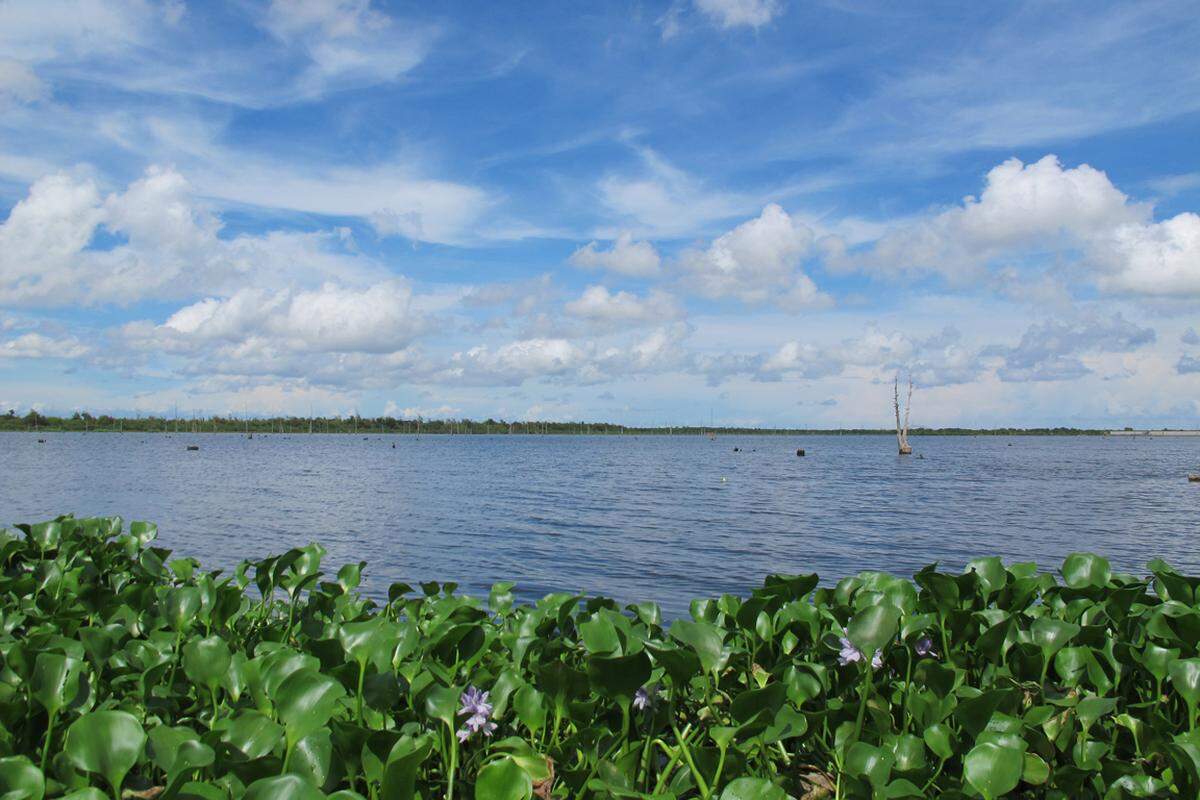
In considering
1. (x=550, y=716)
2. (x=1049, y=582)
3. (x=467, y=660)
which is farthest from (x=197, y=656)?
(x=1049, y=582)

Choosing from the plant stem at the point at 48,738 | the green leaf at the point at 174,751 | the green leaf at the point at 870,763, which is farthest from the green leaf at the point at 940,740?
the plant stem at the point at 48,738

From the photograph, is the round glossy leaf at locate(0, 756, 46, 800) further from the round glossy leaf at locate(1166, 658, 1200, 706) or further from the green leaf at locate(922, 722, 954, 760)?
the round glossy leaf at locate(1166, 658, 1200, 706)

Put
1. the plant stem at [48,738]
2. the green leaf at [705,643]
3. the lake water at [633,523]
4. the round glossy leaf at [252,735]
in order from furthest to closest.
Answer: the lake water at [633,523] < the green leaf at [705,643] < the plant stem at [48,738] < the round glossy leaf at [252,735]

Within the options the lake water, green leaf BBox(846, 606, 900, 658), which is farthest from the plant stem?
the lake water

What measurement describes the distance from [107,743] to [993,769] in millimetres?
2627

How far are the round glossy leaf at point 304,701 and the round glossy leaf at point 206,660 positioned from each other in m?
0.85

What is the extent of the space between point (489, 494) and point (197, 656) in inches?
1248

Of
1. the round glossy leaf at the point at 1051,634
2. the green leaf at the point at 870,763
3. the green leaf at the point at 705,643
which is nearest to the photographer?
the green leaf at the point at 870,763

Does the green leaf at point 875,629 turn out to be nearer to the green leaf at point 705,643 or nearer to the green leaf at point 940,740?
the green leaf at point 940,740

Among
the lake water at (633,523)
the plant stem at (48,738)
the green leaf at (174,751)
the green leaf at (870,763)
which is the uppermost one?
the green leaf at (174,751)

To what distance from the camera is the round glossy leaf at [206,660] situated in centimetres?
326

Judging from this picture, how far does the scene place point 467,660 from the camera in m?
3.82

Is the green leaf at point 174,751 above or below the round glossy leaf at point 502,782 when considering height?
above

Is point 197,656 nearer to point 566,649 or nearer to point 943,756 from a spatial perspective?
→ point 566,649
